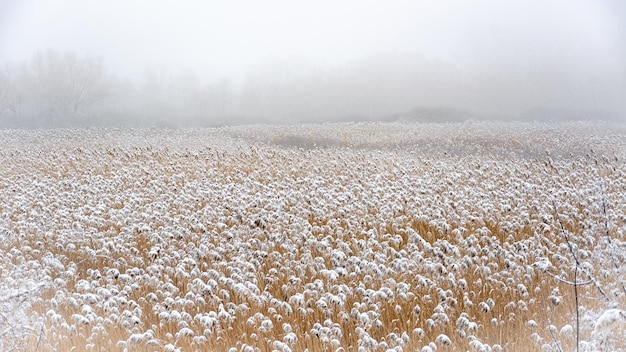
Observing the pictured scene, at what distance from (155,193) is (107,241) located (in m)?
4.12

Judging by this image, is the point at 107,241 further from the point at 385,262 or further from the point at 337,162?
the point at 337,162

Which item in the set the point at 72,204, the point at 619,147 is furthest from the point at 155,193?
the point at 619,147

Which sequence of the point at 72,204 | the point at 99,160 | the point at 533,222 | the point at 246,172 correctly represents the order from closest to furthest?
the point at 533,222
the point at 72,204
the point at 246,172
the point at 99,160

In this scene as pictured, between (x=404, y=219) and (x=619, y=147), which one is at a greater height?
(x=619, y=147)

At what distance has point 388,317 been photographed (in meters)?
6.20

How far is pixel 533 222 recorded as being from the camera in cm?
998

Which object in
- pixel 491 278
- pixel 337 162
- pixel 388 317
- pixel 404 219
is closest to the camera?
pixel 388 317

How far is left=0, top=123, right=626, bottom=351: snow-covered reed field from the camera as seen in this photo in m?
5.80

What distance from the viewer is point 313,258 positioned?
337 inches

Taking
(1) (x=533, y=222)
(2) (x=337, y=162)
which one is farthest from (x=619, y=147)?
(1) (x=533, y=222)

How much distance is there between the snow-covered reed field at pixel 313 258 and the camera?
5.80m

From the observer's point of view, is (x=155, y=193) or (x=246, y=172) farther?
(x=246, y=172)

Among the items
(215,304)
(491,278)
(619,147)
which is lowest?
(215,304)

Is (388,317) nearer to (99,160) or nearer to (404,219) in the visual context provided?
(404,219)
